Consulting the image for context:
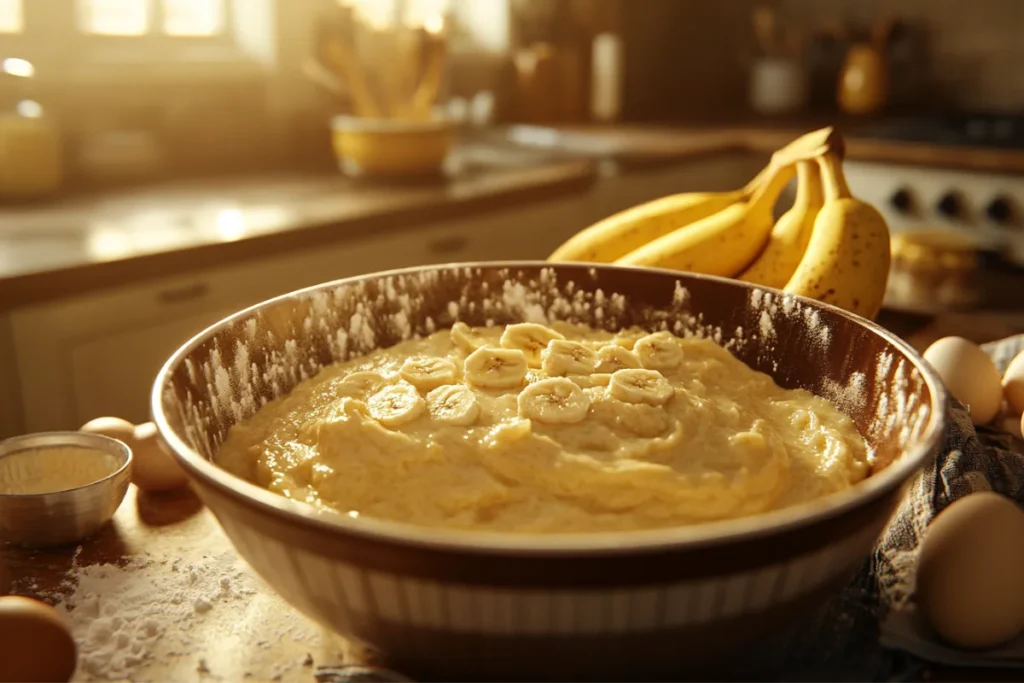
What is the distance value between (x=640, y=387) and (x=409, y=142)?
1862mm

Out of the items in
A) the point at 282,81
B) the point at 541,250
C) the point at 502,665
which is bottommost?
the point at 541,250

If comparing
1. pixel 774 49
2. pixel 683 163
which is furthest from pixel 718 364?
pixel 774 49

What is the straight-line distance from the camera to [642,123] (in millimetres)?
3811

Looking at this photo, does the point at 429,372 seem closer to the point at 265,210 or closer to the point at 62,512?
the point at 62,512

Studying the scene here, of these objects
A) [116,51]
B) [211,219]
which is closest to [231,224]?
[211,219]

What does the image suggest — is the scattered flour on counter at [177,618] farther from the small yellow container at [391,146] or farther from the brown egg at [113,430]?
the small yellow container at [391,146]

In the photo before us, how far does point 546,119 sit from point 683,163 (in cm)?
92

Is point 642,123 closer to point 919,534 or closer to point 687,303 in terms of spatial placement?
point 687,303

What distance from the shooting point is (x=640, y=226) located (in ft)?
4.06

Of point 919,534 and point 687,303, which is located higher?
point 687,303

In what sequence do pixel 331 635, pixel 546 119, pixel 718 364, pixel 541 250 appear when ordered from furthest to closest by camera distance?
pixel 546 119 → pixel 541 250 → pixel 718 364 → pixel 331 635

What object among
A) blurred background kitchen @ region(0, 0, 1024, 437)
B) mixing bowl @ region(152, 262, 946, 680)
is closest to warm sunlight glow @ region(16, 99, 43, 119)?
blurred background kitchen @ region(0, 0, 1024, 437)

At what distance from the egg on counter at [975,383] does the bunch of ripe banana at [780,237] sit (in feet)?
0.40

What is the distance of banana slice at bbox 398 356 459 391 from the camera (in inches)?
31.4
